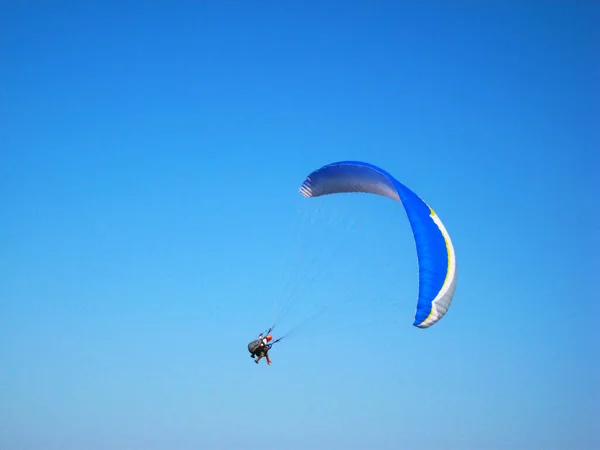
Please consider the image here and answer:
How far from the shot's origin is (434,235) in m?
32.7

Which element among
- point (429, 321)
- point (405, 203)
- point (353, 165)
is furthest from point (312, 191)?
point (429, 321)

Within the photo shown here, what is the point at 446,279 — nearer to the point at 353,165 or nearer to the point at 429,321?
the point at 429,321

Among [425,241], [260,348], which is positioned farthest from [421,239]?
[260,348]

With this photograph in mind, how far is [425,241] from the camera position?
32281mm

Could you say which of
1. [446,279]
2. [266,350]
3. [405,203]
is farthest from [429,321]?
[266,350]

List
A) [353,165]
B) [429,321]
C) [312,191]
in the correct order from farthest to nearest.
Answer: [312,191], [353,165], [429,321]

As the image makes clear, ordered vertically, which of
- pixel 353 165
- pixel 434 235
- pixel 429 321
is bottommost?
pixel 429 321

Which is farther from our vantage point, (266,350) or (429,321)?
(266,350)

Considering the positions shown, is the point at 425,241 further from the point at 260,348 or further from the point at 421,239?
the point at 260,348

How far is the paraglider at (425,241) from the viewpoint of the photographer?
3167 centimetres

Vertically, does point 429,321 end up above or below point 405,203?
below

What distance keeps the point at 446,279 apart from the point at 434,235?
1.52m

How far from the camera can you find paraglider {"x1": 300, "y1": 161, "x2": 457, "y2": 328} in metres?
31.7

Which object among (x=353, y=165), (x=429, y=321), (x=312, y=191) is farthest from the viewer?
(x=312, y=191)
